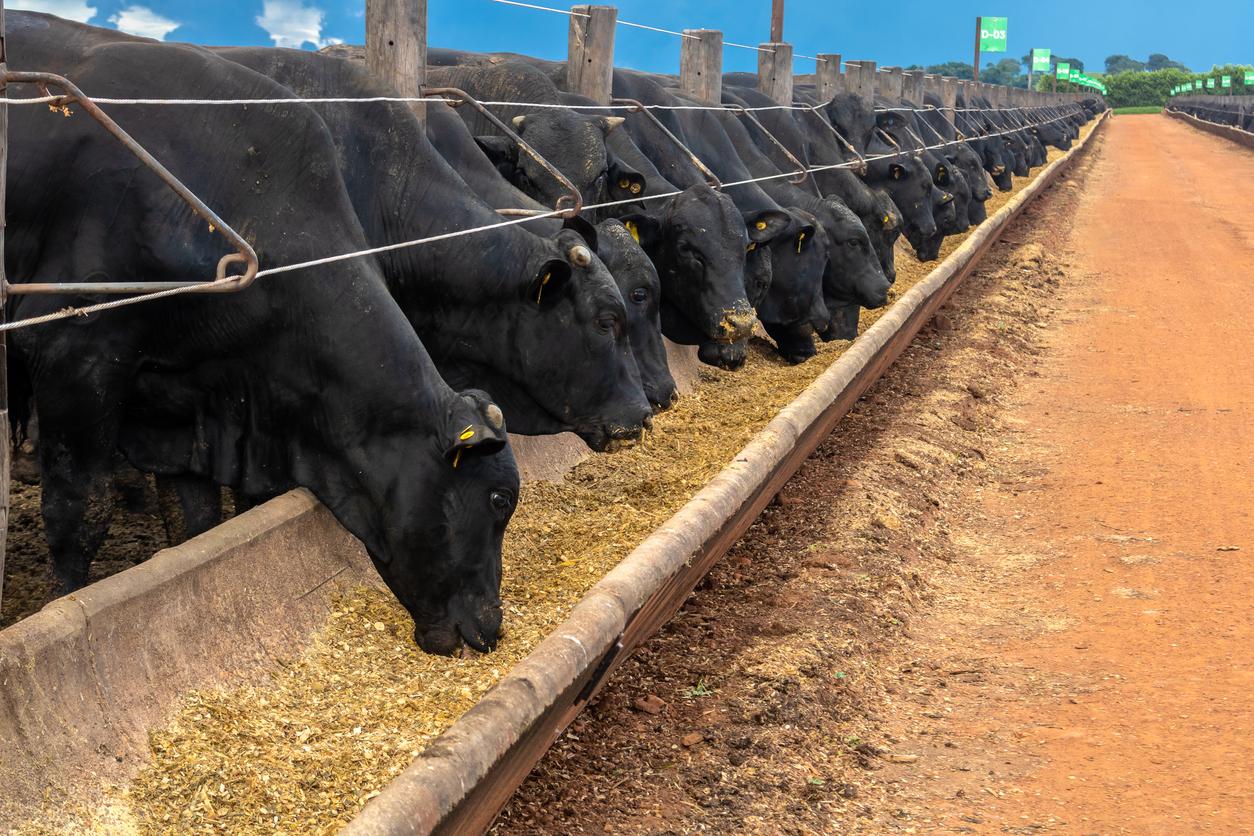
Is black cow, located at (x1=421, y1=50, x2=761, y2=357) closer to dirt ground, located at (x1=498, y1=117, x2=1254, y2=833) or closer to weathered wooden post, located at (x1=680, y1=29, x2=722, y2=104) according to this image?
dirt ground, located at (x1=498, y1=117, x2=1254, y2=833)

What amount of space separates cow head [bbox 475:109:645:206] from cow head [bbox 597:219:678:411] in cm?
57

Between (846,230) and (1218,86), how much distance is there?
96204 mm

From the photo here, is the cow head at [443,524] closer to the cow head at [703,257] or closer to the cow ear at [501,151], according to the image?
the cow ear at [501,151]

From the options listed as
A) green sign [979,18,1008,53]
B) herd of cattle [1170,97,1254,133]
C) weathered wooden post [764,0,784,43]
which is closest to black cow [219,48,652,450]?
weathered wooden post [764,0,784,43]

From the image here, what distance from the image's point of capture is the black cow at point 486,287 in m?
6.08

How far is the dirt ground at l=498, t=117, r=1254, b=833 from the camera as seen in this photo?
4.08 m

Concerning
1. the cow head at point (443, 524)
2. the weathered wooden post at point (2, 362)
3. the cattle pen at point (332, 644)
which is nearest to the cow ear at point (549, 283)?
the cattle pen at point (332, 644)

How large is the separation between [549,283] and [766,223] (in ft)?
12.3

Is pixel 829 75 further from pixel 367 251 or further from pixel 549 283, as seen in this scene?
pixel 367 251

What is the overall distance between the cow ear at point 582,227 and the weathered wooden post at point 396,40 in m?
0.94

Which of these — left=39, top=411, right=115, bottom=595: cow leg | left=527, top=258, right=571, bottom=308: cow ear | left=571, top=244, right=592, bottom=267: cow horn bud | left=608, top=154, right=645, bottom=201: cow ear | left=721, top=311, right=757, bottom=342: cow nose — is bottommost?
left=39, top=411, right=115, bottom=595: cow leg

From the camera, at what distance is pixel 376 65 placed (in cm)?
628

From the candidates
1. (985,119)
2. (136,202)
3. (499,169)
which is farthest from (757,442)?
(985,119)

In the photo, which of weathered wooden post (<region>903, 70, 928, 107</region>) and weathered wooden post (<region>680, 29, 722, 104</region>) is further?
weathered wooden post (<region>903, 70, 928, 107</region>)
